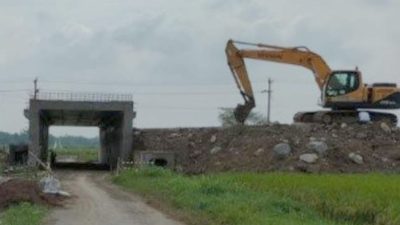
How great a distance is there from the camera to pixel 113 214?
2209cm

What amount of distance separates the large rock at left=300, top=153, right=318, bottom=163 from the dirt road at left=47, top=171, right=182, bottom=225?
536 inches

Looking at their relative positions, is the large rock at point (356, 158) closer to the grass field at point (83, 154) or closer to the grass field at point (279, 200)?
the grass field at point (279, 200)

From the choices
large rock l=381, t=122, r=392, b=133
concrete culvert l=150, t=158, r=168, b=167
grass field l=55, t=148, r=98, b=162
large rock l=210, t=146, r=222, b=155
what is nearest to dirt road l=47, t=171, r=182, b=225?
large rock l=210, t=146, r=222, b=155

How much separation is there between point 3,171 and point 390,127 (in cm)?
2248

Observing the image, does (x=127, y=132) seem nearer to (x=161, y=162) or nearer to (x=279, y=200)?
(x=161, y=162)

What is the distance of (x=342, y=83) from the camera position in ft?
152

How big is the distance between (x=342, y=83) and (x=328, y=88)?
89 centimetres

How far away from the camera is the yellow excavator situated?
46.2 meters

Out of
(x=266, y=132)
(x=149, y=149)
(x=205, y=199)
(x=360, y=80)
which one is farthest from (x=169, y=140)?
(x=205, y=199)

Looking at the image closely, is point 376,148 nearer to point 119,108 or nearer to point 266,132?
point 266,132

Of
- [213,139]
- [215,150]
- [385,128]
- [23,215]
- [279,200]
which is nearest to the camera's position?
[23,215]

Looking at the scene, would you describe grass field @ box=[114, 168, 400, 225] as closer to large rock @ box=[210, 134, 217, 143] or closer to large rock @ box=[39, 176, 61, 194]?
large rock @ box=[39, 176, 61, 194]

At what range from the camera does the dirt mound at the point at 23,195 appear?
23.9 metres

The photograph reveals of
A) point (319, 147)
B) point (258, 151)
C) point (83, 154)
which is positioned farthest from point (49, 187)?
point (83, 154)
